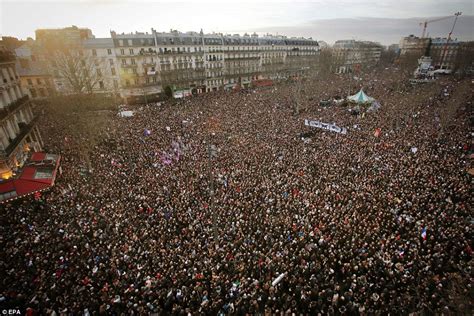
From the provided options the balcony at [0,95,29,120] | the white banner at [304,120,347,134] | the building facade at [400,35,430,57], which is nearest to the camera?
the balcony at [0,95,29,120]

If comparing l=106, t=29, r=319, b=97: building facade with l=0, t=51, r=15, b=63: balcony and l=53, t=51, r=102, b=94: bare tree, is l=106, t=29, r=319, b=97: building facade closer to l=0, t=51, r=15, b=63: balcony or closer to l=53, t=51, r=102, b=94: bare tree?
l=53, t=51, r=102, b=94: bare tree

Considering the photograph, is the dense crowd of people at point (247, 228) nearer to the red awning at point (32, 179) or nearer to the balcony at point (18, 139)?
the red awning at point (32, 179)

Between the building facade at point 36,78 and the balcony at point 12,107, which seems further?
the building facade at point 36,78

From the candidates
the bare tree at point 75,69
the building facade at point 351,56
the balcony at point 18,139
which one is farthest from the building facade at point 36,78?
the building facade at point 351,56

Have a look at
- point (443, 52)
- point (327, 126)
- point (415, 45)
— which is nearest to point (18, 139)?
point (327, 126)

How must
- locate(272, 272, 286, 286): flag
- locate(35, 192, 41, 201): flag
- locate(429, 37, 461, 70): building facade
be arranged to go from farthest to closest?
1. locate(429, 37, 461, 70): building facade
2. locate(35, 192, 41, 201): flag
3. locate(272, 272, 286, 286): flag

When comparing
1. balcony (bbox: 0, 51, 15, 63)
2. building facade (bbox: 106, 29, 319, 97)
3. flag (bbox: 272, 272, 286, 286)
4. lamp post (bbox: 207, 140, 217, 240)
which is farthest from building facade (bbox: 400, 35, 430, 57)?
balcony (bbox: 0, 51, 15, 63)

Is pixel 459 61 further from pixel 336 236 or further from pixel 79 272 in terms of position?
pixel 79 272

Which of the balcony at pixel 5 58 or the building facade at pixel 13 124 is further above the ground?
the balcony at pixel 5 58
